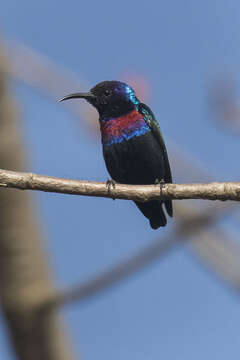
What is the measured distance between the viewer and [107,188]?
10.7 feet

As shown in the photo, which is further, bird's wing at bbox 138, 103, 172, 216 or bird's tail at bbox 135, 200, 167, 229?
bird's wing at bbox 138, 103, 172, 216

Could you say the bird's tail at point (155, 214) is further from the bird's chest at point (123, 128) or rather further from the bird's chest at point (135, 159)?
the bird's chest at point (123, 128)

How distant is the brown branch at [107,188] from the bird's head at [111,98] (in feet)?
6.41

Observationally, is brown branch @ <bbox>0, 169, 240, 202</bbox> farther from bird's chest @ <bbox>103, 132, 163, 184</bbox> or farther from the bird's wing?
the bird's wing

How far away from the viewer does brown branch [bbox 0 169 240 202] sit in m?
3.29

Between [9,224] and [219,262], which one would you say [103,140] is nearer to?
[9,224]

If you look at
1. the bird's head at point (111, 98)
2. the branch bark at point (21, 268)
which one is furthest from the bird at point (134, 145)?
the branch bark at point (21, 268)

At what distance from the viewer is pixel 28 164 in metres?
4.89

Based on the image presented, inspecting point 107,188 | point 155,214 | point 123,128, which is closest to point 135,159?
point 123,128

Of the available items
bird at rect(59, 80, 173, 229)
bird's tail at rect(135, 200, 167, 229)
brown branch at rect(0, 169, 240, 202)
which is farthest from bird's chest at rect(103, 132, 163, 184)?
brown branch at rect(0, 169, 240, 202)

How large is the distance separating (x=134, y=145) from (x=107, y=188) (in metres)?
1.83

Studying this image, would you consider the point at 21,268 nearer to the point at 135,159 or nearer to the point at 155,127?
the point at 135,159

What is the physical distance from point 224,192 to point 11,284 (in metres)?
2.34

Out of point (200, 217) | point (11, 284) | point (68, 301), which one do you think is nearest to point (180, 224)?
point (200, 217)
